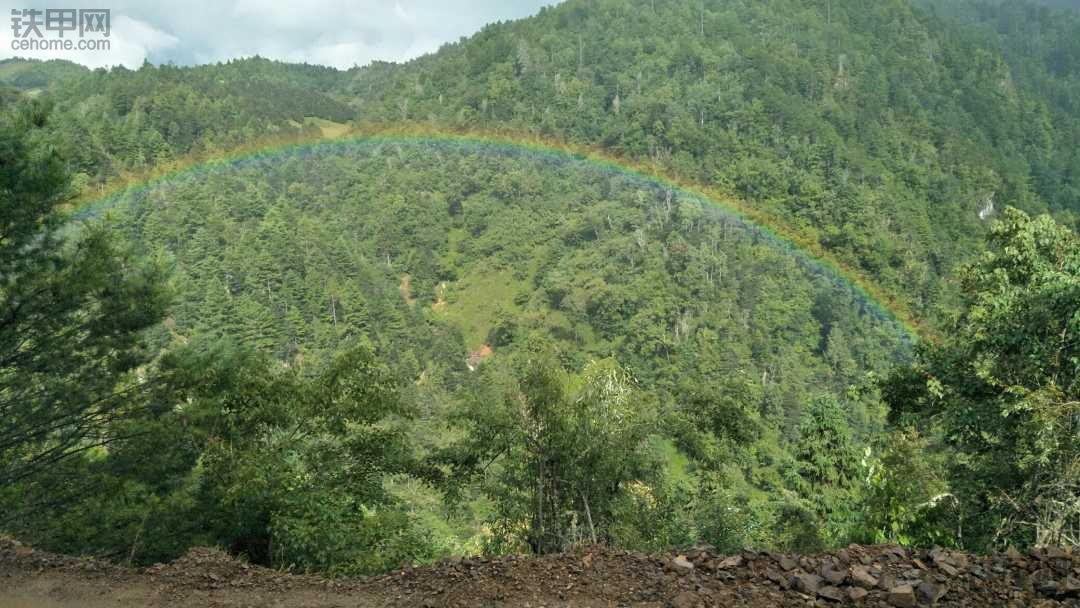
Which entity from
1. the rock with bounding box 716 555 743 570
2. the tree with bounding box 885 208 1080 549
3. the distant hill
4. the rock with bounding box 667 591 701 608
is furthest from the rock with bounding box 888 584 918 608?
the distant hill

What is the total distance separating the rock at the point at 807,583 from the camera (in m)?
5.57

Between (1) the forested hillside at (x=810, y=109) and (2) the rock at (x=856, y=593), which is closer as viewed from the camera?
(2) the rock at (x=856, y=593)

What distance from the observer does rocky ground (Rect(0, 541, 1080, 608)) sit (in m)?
5.47

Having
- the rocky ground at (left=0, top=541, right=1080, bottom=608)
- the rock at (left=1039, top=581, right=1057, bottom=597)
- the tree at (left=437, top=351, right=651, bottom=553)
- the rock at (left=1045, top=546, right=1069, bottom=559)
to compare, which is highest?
the rock at (left=1045, top=546, right=1069, bottom=559)

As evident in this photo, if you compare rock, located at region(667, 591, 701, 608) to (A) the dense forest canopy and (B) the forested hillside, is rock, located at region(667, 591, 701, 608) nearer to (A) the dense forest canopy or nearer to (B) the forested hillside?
(A) the dense forest canopy

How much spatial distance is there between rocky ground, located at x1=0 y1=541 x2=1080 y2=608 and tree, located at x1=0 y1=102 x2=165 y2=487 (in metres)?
4.98

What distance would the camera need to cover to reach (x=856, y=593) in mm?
5438

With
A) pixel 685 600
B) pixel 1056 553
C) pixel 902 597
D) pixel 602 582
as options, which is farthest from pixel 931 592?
pixel 602 582

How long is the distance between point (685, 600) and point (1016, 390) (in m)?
5.60

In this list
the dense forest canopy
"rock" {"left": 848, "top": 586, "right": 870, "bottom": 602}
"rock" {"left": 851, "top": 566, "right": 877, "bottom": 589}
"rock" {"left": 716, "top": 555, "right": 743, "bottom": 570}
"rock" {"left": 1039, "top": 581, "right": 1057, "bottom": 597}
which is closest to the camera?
"rock" {"left": 1039, "top": 581, "right": 1057, "bottom": 597}

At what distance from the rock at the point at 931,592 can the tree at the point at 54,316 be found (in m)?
12.3

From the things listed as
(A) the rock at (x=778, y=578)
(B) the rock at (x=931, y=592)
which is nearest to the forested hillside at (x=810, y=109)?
(B) the rock at (x=931, y=592)

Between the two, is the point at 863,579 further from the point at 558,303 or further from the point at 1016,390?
the point at 558,303

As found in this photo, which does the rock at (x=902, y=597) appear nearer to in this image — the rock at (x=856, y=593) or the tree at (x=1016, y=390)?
the rock at (x=856, y=593)
